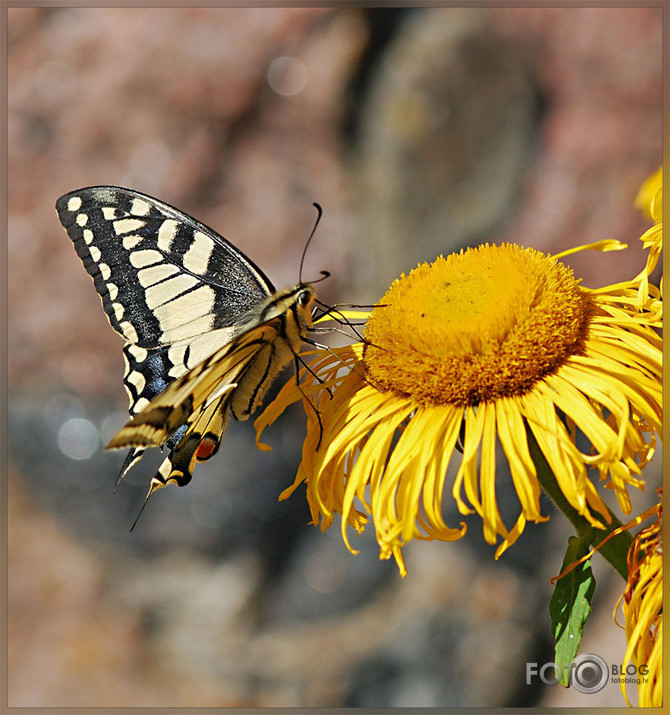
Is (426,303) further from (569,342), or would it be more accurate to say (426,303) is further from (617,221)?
(617,221)

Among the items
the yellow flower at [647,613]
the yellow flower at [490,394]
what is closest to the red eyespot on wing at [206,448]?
the yellow flower at [490,394]

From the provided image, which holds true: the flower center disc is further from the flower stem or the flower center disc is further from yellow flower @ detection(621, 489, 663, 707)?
yellow flower @ detection(621, 489, 663, 707)

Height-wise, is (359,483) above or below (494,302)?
below

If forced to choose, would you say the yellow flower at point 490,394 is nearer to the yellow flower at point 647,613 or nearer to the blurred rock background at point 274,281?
the yellow flower at point 647,613

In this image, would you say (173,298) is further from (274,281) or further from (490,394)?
(274,281)

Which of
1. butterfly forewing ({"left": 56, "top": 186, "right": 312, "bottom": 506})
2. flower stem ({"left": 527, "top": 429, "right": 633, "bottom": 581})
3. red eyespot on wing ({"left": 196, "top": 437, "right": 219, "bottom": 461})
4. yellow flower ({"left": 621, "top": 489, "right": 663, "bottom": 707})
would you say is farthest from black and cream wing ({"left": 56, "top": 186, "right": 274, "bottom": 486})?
yellow flower ({"left": 621, "top": 489, "right": 663, "bottom": 707})

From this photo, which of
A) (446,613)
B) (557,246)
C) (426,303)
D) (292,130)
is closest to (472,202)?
(557,246)

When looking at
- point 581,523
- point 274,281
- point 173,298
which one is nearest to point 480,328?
point 581,523
